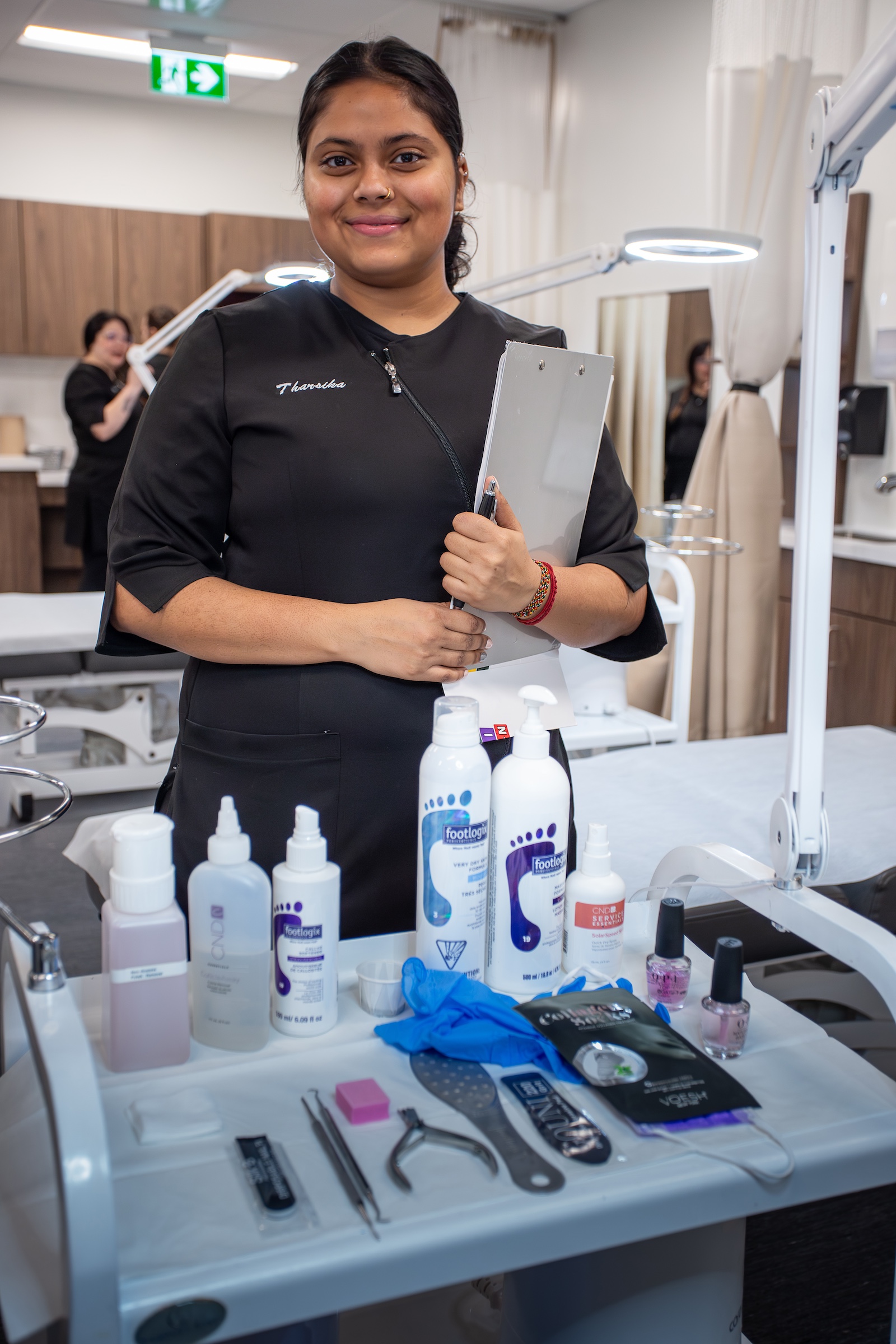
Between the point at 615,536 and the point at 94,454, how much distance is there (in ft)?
13.2

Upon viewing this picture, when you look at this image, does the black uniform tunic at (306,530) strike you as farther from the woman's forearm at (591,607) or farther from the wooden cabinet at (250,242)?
the wooden cabinet at (250,242)

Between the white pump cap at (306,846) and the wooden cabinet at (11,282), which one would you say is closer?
the white pump cap at (306,846)

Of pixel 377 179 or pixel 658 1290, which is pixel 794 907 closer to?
pixel 658 1290

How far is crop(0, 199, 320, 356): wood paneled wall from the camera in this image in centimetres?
632

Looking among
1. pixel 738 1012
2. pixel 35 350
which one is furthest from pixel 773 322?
pixel 35 350

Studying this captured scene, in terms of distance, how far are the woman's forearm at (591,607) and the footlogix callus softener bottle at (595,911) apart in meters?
0.25

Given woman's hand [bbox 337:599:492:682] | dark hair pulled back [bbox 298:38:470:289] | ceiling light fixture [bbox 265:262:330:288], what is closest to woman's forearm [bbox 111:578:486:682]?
woman's hand [bbox 337:599:492:682]

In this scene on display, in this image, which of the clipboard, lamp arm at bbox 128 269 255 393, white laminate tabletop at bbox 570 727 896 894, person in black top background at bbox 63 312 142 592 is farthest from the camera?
person in black top background at bbox 63 312 142 592

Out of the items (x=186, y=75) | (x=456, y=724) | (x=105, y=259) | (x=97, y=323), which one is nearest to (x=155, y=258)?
(x=105, y=259)

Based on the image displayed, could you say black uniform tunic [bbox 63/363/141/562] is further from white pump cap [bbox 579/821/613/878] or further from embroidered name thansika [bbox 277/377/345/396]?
white pump cap [bbox 579/821/613/878]

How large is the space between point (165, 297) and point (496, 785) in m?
6.43

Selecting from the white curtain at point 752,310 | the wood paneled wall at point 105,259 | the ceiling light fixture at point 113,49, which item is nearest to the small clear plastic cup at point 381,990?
the white curtain at point 752,310

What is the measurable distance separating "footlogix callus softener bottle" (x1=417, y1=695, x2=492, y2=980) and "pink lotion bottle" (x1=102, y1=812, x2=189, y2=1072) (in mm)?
194

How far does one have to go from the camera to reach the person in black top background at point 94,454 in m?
4.75
